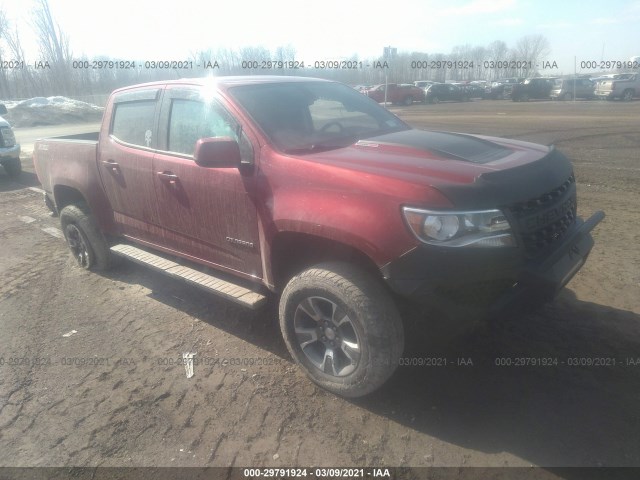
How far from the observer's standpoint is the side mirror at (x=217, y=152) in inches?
116

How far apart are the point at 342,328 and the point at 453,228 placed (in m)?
0.91

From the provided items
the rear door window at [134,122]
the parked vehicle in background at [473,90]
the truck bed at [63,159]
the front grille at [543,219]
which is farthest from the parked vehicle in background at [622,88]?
the rear door window at [134,122]

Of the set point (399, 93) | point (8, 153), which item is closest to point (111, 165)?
point (8, 153)

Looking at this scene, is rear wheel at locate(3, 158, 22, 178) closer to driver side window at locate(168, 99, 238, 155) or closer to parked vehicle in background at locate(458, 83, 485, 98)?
driver side window at locate(168, 99, 238, 155)

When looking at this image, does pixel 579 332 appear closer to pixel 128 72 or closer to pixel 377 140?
pixel 377 140

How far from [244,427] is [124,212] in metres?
2.43

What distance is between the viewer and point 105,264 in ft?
16.2

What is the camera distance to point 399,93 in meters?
33.7

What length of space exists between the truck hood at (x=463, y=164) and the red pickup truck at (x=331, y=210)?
12 mm

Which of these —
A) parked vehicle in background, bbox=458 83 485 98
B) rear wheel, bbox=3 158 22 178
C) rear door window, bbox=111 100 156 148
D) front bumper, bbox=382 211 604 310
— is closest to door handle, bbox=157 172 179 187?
rear door window, bbox=111 100 156 148

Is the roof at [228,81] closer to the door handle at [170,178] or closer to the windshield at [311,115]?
the windshield at [311,115]

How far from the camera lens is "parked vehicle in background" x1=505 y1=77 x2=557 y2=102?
107 feet

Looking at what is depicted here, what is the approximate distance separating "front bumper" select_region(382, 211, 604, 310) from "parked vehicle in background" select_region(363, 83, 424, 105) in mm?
31234

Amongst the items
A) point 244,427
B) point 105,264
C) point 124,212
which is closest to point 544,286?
point 244,427
